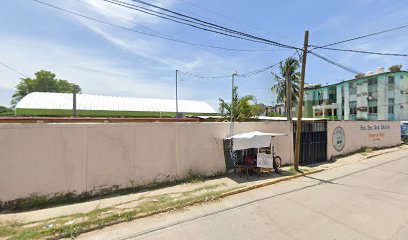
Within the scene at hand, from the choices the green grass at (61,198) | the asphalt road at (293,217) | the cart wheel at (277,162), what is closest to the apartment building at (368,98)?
the cart wheel at (277,162)

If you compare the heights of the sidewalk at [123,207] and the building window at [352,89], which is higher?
the building window at [352,89]

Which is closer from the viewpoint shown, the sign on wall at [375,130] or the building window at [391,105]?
the sign on wall at [375,130]

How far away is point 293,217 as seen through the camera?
530 centimetres

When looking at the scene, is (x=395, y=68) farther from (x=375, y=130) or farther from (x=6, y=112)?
(x=6, y=112)

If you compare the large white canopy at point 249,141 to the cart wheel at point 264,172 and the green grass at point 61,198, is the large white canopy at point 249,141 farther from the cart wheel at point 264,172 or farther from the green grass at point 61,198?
the green grass at point 61,198

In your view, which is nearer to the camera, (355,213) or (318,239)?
(318,239)

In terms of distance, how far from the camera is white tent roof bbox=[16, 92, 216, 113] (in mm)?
22172

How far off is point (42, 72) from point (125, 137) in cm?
5852

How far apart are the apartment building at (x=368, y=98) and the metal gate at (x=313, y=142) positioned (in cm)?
3352

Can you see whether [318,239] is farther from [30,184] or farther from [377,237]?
[30,184]

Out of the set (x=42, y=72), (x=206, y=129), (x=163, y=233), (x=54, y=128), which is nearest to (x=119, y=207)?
(x=163, y=233)

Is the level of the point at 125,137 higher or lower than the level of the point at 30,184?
higher

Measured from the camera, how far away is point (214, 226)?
499 centimetres

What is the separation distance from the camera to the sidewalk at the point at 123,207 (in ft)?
16.9
